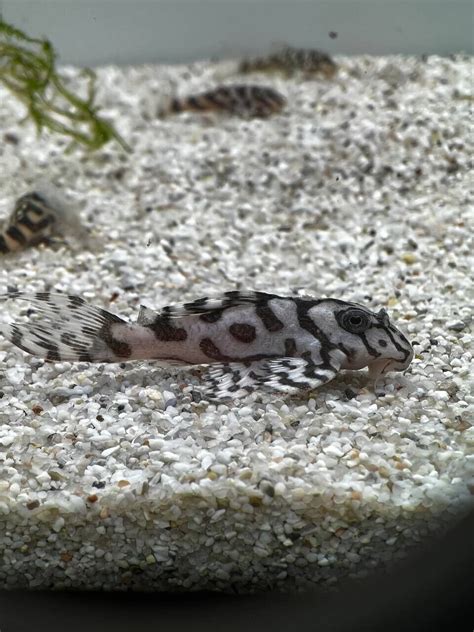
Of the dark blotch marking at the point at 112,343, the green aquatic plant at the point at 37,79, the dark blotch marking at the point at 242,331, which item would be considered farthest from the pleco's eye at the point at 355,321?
the green aquatic plant at the point at 37,79

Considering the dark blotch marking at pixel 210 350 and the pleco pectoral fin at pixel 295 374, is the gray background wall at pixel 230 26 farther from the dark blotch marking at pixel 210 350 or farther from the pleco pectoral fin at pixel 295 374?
the pleco pectoral fin at pixel 295 374

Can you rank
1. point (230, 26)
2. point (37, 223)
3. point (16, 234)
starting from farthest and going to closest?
1. point (230, 26)
2. point (37, 223)
3. point (16, 234)

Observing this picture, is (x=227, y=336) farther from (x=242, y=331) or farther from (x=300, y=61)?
(x=300, y=61)

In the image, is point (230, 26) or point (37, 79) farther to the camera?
point (230, 26)

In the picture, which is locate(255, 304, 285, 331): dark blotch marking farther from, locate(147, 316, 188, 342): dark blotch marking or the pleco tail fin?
the pleco tail fin

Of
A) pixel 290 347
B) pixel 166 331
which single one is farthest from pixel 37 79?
pixel 290 347

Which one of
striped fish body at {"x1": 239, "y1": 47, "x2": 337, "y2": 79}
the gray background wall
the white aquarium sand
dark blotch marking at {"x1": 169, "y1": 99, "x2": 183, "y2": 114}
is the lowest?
the white aquarium sand

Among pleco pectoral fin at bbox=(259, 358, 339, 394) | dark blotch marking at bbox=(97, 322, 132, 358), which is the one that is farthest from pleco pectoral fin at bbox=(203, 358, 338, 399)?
dark blotch marking at bbox=(97, 322, 132, 358)
